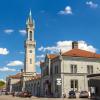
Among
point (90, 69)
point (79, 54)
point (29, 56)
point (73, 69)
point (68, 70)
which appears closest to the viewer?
point (68, 70)

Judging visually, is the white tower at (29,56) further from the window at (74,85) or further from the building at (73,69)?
the window at (74,85)

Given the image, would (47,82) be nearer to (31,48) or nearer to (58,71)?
(58,71)

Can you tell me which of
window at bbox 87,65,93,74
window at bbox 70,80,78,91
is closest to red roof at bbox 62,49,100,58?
window at bbox 87,65,93,74

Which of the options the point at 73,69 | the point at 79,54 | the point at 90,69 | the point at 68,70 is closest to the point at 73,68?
the point at 73,69

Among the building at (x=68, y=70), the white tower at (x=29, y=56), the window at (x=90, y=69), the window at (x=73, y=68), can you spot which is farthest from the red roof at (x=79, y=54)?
the white tower at (x=29, y=56)

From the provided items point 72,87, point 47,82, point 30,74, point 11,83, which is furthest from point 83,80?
point 11,83

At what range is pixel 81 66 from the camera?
68188mm

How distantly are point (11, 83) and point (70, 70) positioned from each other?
84688 mm

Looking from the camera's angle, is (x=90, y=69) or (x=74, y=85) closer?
(x=74, y=85)

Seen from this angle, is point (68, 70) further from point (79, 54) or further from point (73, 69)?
point (79, 54)

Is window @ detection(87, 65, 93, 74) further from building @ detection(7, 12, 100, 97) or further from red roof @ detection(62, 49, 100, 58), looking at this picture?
red roof @ detection(62, 49, 100, 58)

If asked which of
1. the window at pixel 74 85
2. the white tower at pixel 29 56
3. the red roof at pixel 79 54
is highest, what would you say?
the white tower at pixel 29 56

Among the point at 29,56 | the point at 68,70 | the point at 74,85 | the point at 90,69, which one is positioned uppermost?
the point at 29,56

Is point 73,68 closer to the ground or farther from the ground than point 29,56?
closer to the ground
